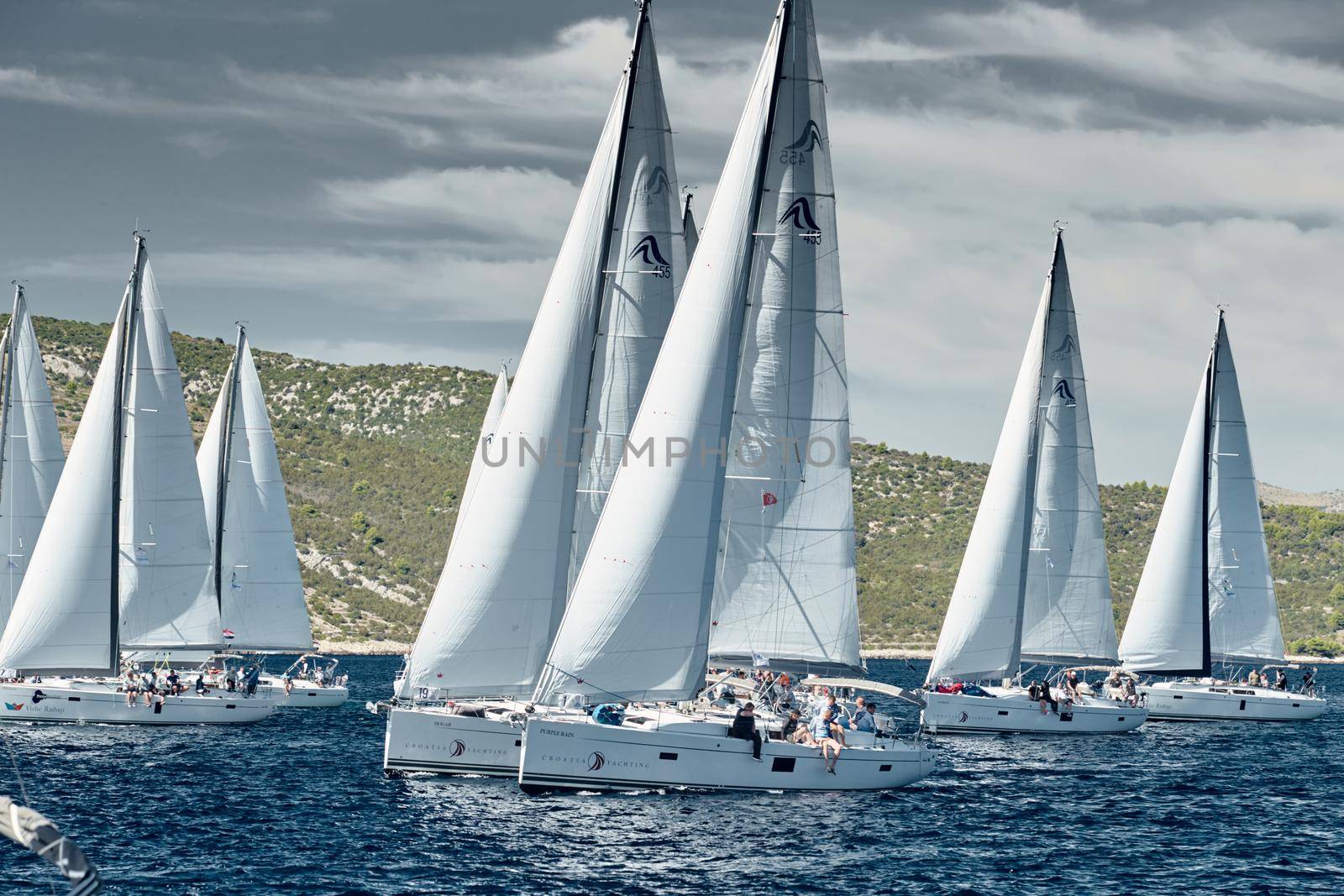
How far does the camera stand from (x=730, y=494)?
35.0 metres

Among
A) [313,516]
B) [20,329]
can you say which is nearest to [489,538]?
[20,329]

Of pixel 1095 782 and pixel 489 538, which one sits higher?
pixel 489 538

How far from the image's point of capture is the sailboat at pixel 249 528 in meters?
58.3

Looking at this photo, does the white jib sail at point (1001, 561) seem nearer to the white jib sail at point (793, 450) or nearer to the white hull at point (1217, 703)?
the white hull at point (1217, 703)

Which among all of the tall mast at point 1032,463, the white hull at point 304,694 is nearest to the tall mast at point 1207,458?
the tall mast at point 1032,463

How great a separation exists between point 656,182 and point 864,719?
48.0 feet

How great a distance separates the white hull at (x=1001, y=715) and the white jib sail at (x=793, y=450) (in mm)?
16348

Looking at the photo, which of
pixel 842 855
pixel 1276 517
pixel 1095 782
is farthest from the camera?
pixel 1276 517

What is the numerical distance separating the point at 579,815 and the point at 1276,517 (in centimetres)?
15452

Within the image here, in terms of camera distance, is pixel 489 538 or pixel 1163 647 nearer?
pixel 489 538

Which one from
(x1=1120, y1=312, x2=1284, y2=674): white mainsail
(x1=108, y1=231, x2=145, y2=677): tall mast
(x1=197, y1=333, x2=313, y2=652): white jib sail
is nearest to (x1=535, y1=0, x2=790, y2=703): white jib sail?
(x1=108, y1=231, x2=145, y2=677): tall mast

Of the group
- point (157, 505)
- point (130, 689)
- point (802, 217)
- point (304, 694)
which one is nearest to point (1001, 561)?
point (802, 217)

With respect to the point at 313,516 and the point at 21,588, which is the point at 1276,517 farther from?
the point at 21,588

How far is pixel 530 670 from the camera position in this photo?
34625 millimetres
